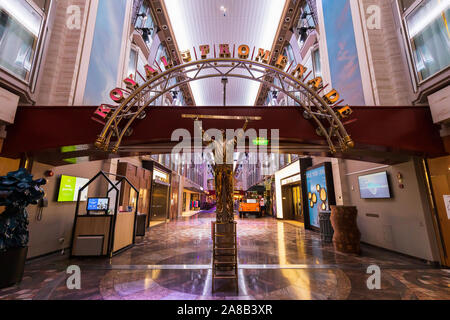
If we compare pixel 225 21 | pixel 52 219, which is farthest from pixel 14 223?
pixel 225 21

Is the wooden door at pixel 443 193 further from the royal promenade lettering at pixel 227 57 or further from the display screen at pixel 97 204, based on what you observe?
the display screen at pixel 97 204

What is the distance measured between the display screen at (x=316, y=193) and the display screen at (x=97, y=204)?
7950 millimetres

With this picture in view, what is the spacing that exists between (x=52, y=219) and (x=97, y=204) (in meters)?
1.24

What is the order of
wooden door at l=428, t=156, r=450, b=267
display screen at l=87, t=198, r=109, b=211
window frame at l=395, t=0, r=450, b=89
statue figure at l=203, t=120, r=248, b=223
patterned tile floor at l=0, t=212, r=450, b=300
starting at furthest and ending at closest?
display screen at l=87, t=198, r=109, b=211 → window frame at l=395, t=0, r=450, b=89 → wooden door at l=428, t=156, r=450, b=267 → statue figure at l=203, t=120, r=248, b=223 → patterned tile floor at l=0, t=212, r=450, b=300

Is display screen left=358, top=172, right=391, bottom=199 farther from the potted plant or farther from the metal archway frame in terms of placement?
the potted plant

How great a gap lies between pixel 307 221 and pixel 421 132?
20.5 ft

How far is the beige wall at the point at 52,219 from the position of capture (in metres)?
4.55

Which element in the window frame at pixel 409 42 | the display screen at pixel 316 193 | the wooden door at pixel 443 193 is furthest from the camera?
the display screen at pixel 316 193

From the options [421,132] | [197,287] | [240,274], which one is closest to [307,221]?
[421,132]

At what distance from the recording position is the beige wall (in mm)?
4551

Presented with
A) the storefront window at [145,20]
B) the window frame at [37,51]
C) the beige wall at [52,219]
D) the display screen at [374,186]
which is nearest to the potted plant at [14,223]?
the beige wall at [52,219]

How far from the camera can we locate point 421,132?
13.6 ft

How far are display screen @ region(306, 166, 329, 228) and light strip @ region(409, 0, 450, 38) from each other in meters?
4.90

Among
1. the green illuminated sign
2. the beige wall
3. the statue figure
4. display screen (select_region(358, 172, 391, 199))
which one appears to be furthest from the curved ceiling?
display screen (select_region(358, 172, 391, 199))
